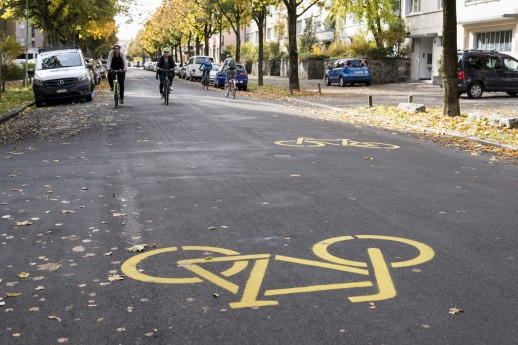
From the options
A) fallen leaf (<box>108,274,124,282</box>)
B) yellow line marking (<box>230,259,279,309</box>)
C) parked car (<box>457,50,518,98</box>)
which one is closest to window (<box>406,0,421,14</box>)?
parked car (<box>457,50,518,98</box>)

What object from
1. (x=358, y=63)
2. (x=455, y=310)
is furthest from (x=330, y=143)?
(x=358, y=63)

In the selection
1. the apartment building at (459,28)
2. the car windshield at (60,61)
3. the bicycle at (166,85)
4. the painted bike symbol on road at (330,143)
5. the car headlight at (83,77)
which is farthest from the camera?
the apartment building at (459,28)

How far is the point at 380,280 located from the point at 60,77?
20870 millimetres

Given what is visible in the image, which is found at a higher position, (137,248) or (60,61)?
(60,61)

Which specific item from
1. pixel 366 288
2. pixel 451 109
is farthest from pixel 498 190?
pixel 451 109

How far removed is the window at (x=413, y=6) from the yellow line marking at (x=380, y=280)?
39.7 m

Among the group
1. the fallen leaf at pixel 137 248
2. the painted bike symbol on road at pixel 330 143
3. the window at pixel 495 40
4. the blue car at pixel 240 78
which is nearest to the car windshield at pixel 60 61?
the blue car at pixel 240 78

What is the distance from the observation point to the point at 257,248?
18.3 feet

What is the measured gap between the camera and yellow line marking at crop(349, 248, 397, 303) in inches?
173

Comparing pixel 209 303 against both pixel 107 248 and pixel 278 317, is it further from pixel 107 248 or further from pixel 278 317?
pixel 107 248

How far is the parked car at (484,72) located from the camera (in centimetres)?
2697

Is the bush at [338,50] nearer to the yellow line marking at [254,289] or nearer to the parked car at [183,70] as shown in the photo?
the parked car at [183,70]

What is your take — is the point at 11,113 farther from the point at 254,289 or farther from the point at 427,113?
the point at 254,289

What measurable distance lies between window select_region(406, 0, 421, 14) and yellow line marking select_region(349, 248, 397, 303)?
39.7 m
